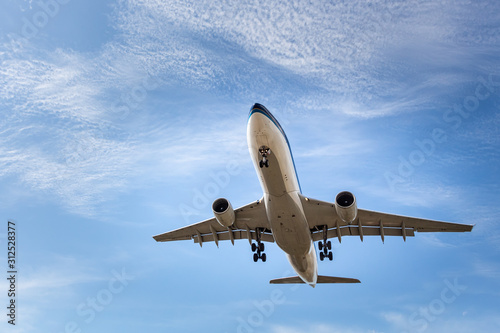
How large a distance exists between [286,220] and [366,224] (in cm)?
647

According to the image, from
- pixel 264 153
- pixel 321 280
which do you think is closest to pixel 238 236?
pixel 321 280

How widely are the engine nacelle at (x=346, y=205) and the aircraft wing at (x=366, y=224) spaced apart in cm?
182

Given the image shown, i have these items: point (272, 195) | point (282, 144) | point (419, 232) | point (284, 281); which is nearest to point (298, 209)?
point (272, 195)

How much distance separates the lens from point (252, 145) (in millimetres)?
21703

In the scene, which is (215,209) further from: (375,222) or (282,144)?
(375,222)

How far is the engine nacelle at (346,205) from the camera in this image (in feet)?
76.2

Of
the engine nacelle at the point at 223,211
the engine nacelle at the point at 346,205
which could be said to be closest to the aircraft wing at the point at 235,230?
the engine nacelle at the point at 223,211

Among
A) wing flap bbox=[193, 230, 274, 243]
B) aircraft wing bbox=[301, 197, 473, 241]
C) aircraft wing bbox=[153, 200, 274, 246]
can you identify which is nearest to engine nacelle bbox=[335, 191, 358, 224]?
aircraft wing bbox=[301, 197, 473, 241]

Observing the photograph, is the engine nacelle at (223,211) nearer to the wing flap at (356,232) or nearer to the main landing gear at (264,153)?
the main landing gear at (264,153)

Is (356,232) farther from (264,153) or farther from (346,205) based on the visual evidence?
(264,153)

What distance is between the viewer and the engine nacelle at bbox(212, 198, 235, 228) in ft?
81.4

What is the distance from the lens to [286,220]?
23.7 metres

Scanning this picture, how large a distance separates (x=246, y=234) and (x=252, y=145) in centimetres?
926

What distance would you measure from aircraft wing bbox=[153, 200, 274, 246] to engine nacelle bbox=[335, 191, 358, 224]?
459 cm
